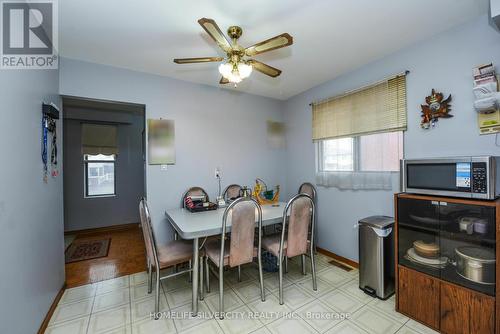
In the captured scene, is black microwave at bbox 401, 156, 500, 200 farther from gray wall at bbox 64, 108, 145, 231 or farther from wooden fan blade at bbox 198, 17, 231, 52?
gray wall at bbox 64, 108, 145, 231

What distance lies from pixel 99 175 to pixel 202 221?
3745mm

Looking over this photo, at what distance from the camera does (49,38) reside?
2025 mm

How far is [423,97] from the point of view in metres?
2.12

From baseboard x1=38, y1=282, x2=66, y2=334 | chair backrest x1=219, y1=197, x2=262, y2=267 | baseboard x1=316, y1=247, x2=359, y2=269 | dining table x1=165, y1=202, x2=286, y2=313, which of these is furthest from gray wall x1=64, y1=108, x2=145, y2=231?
baseboard x1=316, y1=247, x2=359, y2=269

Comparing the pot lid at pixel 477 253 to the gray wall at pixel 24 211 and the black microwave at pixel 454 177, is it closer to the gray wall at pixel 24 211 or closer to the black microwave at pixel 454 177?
the black microwave at pixel 454 177

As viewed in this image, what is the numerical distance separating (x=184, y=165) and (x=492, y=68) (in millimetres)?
3201

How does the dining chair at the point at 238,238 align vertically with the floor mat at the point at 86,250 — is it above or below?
above

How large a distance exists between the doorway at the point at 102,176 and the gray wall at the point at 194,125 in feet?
4.24

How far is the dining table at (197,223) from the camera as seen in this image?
1.89m

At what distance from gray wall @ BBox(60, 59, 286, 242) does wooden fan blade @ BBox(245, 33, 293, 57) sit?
1.62m

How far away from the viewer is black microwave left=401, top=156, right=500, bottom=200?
58.6 inches

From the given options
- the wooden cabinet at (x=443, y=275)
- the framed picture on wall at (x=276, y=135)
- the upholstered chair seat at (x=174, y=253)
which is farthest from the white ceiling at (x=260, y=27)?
the upholstered chair seat at (x=174, y=253)

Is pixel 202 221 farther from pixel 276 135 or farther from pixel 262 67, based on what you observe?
pixel 276 135

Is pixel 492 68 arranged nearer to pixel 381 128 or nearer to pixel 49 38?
pixel 381 128
